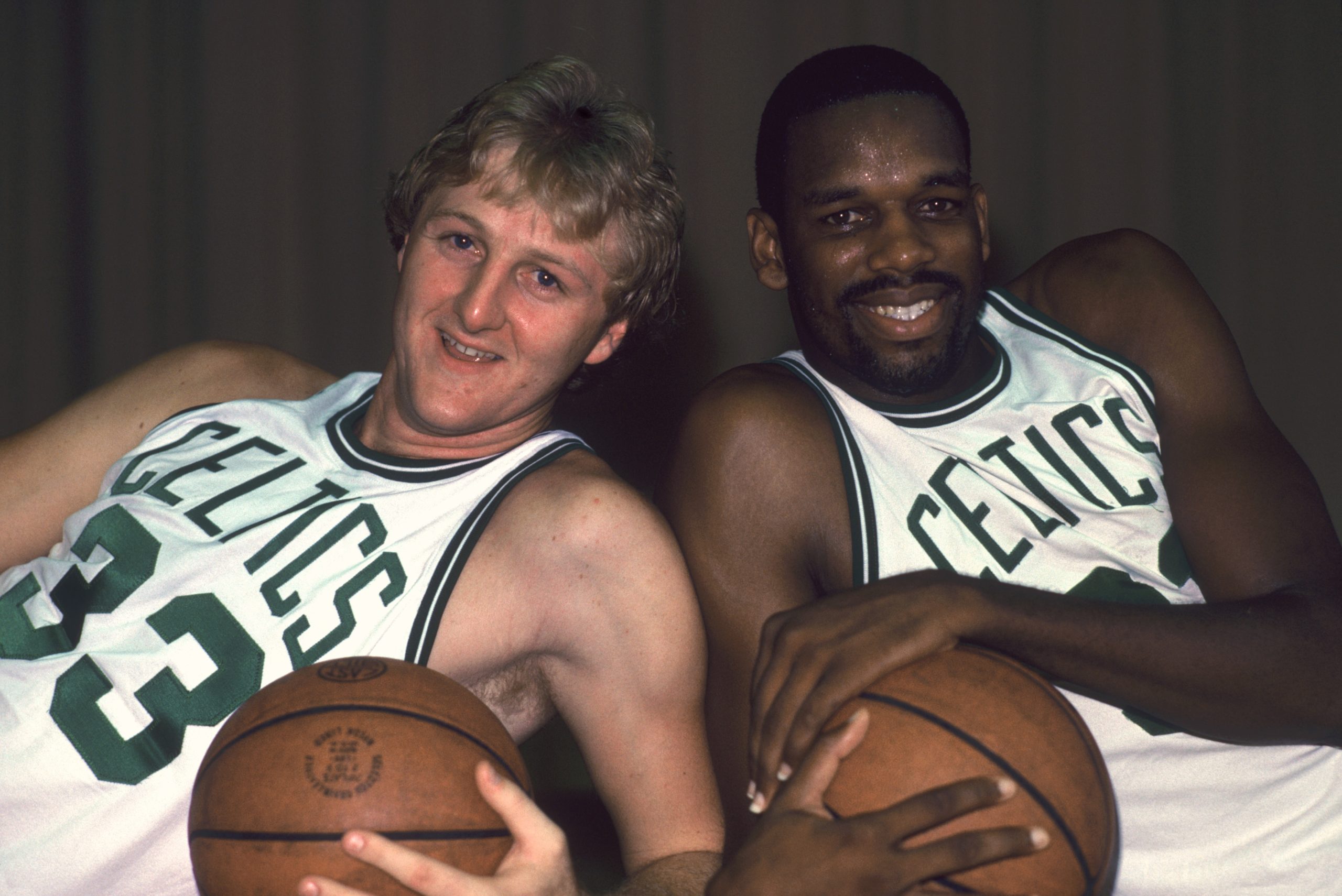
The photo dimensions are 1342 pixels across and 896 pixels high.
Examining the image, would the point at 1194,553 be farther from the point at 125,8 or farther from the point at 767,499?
the point at 125,8

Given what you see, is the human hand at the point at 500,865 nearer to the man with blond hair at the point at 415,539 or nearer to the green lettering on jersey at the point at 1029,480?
the man with blond hair at the point at 415,539

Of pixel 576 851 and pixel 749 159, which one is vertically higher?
pixel 749 159

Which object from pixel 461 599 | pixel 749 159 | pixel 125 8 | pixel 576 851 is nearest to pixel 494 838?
pixel 461 599

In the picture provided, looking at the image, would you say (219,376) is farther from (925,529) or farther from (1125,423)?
(1125,423)

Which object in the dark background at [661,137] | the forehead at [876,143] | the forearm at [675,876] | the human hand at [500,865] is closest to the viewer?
the human hand at [500,865]

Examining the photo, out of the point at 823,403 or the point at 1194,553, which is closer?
the point at 1194,553

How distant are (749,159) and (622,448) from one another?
2.87 feet

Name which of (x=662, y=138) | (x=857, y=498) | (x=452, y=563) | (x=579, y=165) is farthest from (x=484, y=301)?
(x=662, y=138)

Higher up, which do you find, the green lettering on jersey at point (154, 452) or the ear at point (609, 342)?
the ear at point (609, 342)

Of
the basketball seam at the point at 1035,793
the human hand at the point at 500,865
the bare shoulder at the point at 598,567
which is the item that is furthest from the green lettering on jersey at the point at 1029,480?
the human hand at the point at 500,865

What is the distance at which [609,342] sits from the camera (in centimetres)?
173

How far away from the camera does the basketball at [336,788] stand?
93cm

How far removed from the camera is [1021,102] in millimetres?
3061

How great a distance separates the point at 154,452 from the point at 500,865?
36.9 inches
